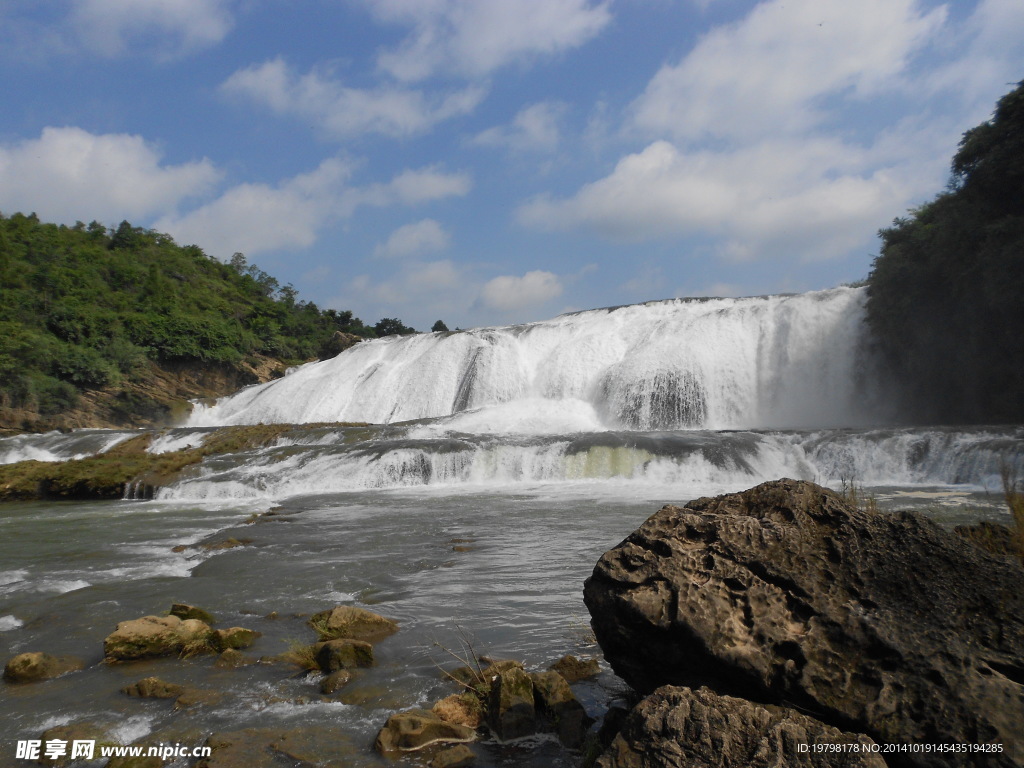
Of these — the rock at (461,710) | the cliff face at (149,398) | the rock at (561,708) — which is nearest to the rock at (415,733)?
the rock at (461,710)

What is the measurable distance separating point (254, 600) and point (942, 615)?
541 centimetres

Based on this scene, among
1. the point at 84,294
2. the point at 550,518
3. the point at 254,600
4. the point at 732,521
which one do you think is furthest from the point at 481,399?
the point at 84,294

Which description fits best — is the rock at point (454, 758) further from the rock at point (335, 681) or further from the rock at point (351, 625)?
the rock at point (351, 625)

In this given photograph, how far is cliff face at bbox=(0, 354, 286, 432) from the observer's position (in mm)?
33031

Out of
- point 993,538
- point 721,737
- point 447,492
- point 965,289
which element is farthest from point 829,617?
point 965,289

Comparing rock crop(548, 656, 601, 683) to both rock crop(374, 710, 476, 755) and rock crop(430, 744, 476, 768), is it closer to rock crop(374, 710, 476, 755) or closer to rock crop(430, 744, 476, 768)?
rock crop(374, 710, 476, 755)

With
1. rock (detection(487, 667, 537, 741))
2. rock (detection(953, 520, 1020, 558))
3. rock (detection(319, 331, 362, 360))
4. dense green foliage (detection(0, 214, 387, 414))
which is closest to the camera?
rock (detection(487, 667, 537, 741))

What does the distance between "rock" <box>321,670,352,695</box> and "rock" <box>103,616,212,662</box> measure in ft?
3.87

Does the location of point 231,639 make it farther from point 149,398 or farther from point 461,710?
point 149,398

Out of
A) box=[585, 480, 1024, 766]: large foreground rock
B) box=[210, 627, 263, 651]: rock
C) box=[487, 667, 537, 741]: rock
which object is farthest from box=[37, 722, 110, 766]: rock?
box=[585, 480, 1024, 766]: large foreground rock

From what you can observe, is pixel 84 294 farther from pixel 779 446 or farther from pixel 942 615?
pixel 942 615

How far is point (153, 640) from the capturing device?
4605 mm

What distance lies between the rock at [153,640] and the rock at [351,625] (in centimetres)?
77

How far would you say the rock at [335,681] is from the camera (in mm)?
3920
